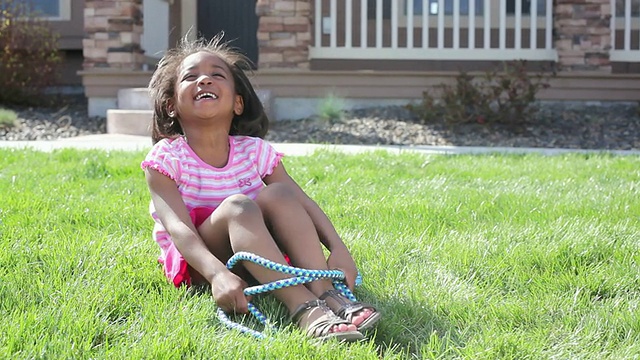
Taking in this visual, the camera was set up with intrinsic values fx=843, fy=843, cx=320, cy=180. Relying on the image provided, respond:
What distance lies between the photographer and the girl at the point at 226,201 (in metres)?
2.38

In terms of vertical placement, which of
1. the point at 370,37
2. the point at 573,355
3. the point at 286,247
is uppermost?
the point at 370,37

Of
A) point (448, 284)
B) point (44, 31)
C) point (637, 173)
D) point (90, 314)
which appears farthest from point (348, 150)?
point (44, 31)

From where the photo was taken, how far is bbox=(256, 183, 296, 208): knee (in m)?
2.62

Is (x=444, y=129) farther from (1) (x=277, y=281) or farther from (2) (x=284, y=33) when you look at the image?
(1) (x=277, y=281)

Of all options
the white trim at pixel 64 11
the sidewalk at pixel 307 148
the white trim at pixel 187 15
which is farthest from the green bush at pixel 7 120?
the white trim at pixel 64 11

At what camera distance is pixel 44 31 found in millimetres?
10734

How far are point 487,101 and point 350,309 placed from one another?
6.16m

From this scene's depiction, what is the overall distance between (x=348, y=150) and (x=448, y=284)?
156 inches

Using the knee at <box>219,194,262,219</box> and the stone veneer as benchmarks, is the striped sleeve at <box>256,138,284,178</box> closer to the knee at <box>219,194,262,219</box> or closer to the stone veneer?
the knee at <box>219,194,262,219</box>

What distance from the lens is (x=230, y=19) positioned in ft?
38.3

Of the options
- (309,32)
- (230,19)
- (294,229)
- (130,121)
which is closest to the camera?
(294,229)

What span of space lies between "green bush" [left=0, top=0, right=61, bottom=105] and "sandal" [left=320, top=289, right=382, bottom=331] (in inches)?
337

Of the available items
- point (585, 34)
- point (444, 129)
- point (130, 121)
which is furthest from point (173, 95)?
point (585, 34)

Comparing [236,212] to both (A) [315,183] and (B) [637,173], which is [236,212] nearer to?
(A) [315,183]
